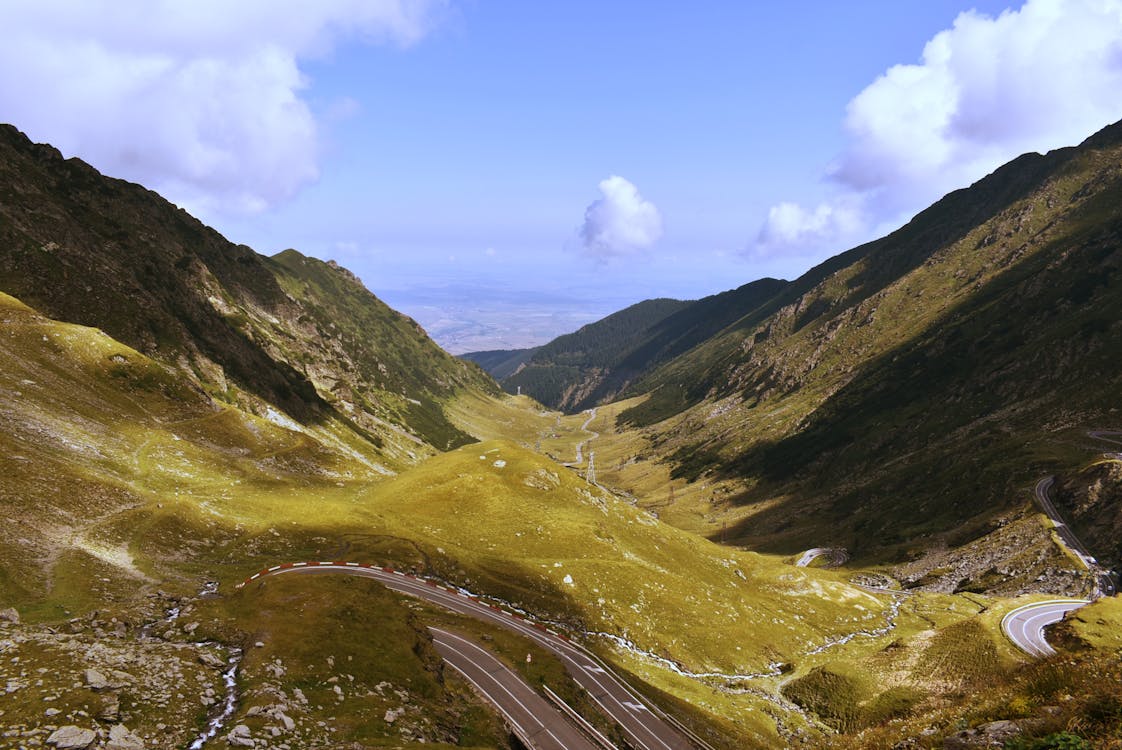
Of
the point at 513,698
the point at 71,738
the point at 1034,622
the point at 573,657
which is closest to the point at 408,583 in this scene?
the point at 573,657

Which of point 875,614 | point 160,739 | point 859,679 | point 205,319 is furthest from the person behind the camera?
point 205,319

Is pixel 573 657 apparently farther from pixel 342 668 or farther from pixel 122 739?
pixel 122 739

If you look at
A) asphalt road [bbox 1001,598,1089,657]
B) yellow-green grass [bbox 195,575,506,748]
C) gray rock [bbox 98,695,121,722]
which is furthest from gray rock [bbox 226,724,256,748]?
asphalt road [bbox 1001,598,1089,657]

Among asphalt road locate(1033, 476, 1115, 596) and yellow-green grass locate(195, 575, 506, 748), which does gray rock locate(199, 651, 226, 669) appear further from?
asphalt road locate(1033, 476, 1115, 596)

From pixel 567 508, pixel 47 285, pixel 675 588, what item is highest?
pixel 47 285

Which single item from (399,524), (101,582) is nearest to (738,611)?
(399,524)

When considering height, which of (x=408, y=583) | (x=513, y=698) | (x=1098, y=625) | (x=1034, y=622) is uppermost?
(x=408, y=583)

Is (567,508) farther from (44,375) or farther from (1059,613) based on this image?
(44,375)
